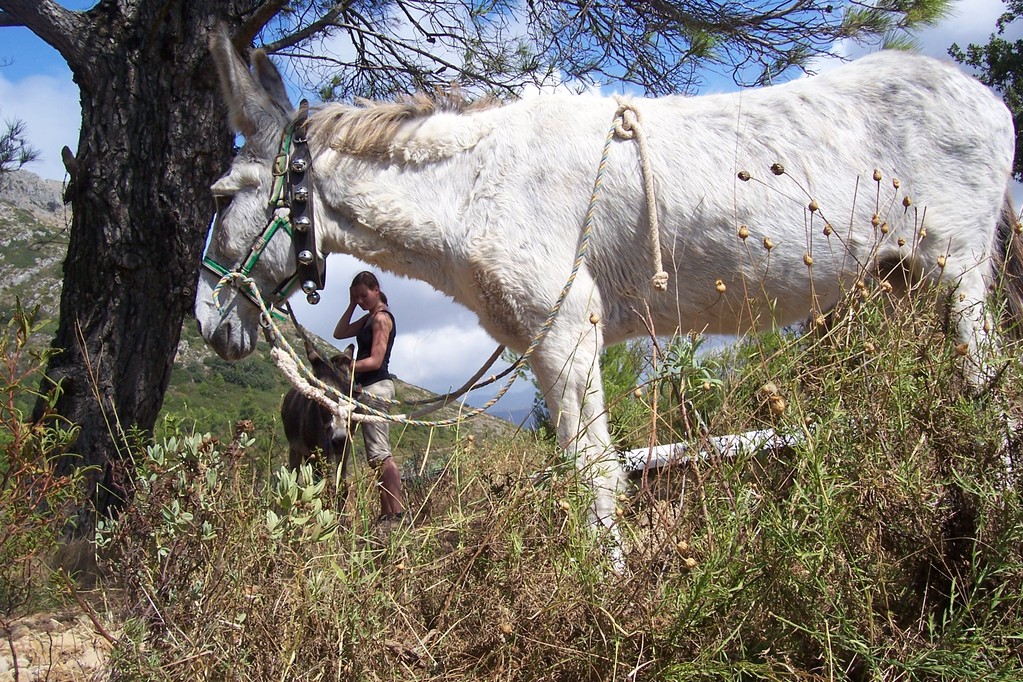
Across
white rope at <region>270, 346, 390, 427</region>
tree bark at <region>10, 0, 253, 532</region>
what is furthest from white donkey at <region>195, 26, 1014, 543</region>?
tree bark at <region>10, 0, 253, 532</region>

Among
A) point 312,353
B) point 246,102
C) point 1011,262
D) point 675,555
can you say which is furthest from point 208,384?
point 675,555

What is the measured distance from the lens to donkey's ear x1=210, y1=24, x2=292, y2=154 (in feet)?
12.1

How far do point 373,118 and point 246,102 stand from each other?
0.62 meters

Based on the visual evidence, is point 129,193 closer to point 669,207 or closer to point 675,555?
point 669,207

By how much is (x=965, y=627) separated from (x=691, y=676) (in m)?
0.74

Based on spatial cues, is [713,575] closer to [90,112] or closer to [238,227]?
[238,227]

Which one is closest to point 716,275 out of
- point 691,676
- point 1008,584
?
point 1008,584

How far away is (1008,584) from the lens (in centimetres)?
207

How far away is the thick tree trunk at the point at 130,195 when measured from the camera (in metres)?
5.25

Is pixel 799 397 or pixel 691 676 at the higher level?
pixel 799 397

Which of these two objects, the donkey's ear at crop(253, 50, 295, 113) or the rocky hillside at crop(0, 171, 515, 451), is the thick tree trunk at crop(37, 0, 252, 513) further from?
the donkey's ear at crop(253, 50, 295, 113)

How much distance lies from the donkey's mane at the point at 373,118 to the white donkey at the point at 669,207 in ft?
0.09

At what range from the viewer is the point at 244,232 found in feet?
11.7

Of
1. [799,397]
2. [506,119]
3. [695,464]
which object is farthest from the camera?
[506,119]
